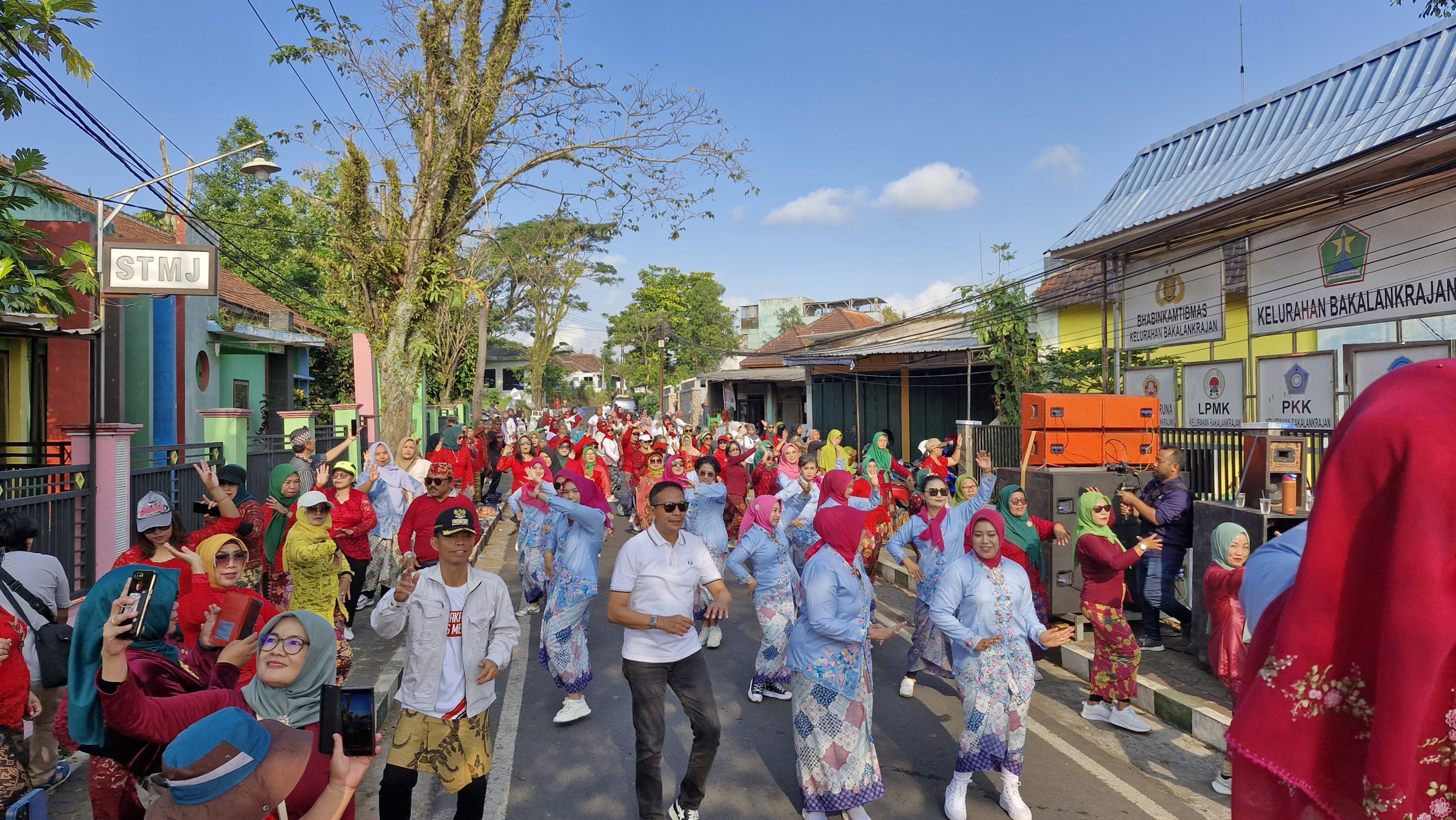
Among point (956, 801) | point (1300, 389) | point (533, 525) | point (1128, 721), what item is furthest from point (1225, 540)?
point (533, 525)

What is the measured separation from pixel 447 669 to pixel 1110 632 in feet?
14.0

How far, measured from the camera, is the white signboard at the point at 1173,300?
11141 millimetres

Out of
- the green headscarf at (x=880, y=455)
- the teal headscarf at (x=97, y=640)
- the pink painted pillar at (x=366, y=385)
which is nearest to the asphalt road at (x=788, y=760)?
the teal headscarf at (x=97, y=640)

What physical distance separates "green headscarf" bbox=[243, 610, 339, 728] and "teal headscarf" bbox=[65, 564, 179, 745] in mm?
328

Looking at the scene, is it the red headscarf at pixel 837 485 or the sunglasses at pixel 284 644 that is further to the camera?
the red headscarf at pixel 837 485

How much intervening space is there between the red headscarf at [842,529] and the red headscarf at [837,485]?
2.21 metres

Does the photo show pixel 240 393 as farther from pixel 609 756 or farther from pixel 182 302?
pixel 609 756

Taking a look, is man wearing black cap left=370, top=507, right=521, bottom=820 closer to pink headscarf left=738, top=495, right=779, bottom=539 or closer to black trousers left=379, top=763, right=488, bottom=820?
black trousers left=379, top=763, right=488, bottom=820

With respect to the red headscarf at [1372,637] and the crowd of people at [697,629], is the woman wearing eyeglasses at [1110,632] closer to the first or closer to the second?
the crowd of people at [697,629]

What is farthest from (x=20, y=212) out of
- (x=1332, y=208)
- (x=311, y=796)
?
(x=1332, y=208)

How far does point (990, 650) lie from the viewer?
15.2 feet

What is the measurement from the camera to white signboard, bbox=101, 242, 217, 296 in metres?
10.3

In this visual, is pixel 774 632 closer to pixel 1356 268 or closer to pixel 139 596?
pixel 139 596

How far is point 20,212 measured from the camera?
42.9 feet
